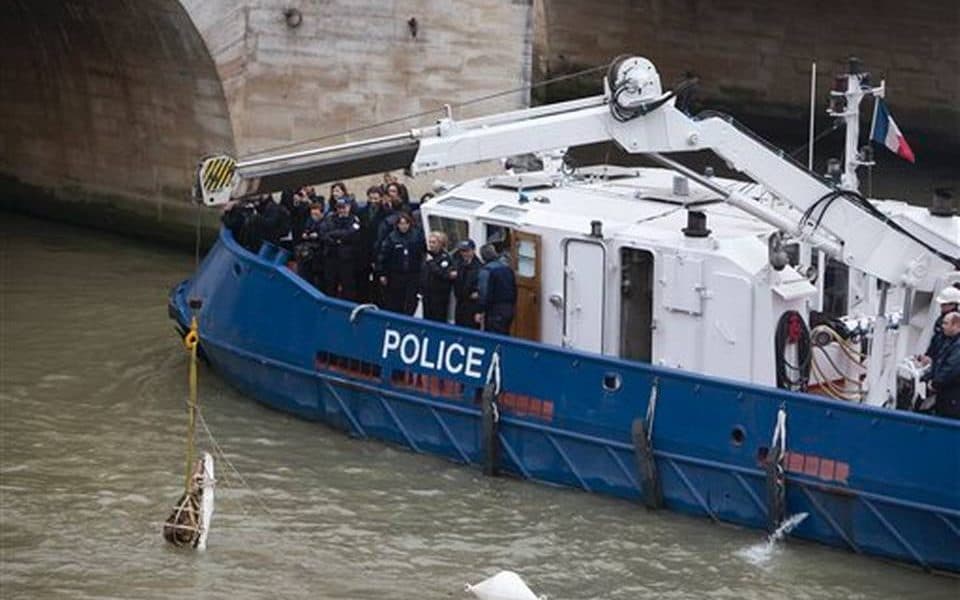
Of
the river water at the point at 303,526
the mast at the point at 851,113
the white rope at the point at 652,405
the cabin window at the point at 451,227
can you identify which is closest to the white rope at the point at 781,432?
the river water at the point at 303,526

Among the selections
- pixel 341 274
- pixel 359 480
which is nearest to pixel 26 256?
pixel 341 274

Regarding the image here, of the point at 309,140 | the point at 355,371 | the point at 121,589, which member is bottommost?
the point at 121,589

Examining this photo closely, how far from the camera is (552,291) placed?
63.3 feet

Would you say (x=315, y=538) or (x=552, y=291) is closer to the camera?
(x=315, y=538)

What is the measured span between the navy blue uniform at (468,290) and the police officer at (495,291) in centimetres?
8

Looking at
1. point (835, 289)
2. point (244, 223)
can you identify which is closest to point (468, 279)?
→ point (835, 289)

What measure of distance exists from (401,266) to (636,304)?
7.76 ft

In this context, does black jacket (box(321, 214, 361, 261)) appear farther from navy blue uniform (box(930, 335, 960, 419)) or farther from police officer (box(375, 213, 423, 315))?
navy blue uniform (box(930, 335, 960, 419))

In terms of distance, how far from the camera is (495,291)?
19.1 metres

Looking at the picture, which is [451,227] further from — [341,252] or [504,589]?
[504,589]

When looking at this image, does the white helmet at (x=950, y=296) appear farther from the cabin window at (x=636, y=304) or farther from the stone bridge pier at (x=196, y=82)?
the stone bridge pier at (x=196, y=82)

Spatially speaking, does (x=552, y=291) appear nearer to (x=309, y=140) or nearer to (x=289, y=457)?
(x=289, y=457)

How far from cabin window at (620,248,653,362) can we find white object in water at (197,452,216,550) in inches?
138

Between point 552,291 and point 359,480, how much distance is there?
83.6 inches
